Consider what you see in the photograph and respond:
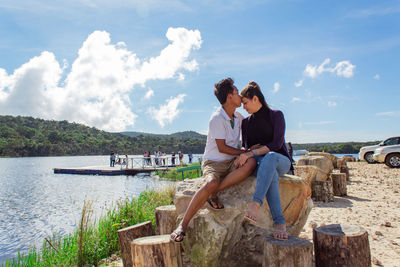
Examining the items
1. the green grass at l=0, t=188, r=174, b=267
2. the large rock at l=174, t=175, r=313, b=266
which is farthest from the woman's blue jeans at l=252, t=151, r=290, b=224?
the green grass at l=0, t=188, r=174, b=267

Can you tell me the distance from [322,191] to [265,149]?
5.49 m

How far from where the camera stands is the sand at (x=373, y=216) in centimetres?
415

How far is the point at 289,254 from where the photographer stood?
2.65 m

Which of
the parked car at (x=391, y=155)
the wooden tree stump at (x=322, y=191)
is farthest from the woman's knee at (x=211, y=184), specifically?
the parked car at (x=391, y=155)

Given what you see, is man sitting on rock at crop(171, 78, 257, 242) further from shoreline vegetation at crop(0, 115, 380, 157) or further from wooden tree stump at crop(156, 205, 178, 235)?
shoreline vegetation at crop(0, 115, 380, 157)

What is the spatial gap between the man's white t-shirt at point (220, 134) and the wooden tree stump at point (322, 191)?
5377 mm

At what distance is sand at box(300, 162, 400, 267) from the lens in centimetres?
415

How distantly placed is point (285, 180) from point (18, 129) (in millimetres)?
117524

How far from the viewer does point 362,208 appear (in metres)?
7.08

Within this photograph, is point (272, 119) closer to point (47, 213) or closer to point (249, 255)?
point (249, 255)

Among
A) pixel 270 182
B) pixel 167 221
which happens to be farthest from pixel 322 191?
pixel 270 182

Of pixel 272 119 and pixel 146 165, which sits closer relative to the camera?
pixel 272 119

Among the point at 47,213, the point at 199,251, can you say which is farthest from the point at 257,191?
the point at 47,213

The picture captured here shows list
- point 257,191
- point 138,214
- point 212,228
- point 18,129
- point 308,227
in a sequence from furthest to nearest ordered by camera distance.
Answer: point 18,129, point 138,214, point 308,227, point 212,228, point 257,191
